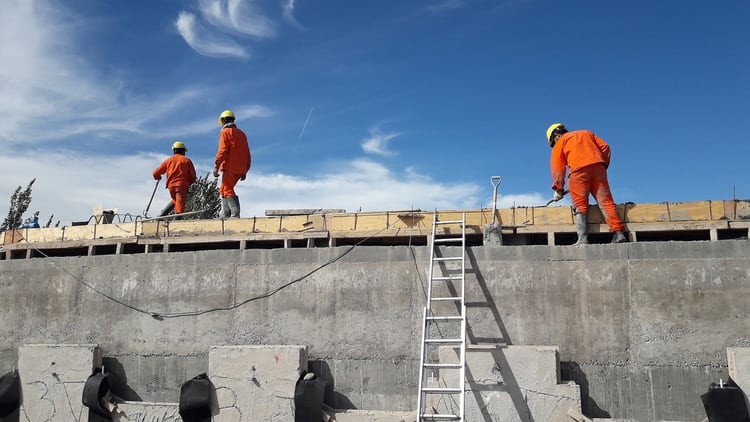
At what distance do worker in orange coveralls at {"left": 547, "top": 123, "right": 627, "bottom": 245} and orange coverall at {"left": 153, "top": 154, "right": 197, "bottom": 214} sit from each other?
6.54 metres

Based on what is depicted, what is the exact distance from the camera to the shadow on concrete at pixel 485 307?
7.09 meters

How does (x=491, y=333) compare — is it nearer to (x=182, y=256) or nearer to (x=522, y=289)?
(x=522, y=289)

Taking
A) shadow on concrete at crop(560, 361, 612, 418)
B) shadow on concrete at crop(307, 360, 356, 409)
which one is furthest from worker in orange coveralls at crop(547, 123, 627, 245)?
shadow on concrete at crop(307, 360, 356, 409)

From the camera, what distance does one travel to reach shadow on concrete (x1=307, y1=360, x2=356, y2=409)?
24.0 feet

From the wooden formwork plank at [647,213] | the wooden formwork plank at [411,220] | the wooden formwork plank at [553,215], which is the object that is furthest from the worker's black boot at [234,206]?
the wooden formwork plank at [647,213]

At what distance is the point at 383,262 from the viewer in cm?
759

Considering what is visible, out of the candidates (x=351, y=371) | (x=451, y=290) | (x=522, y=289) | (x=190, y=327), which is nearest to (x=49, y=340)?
(x=190, y=327)

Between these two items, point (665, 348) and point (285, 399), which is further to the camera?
point (285, 399)

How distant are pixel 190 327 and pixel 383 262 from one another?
8.60 feet

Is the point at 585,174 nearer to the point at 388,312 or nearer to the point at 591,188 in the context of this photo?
the point at 591,188

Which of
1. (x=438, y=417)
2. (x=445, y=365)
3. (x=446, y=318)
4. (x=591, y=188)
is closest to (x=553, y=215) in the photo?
(x=591, y=188)

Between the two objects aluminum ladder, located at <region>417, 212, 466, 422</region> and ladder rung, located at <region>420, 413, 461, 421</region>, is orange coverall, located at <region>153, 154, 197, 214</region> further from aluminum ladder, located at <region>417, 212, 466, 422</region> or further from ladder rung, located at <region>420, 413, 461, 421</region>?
ladder rung, located at <region>420, 413, 461, 421</region>

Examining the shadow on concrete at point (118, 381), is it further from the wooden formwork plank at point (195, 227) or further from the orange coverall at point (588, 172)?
the orange coverall at point (588, 172)

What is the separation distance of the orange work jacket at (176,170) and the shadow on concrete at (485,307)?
608cm
